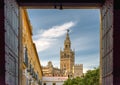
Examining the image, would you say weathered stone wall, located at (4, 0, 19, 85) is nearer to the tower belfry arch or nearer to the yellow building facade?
the tower belfry arch

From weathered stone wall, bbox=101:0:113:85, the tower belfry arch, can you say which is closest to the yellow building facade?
the tower belfry arch

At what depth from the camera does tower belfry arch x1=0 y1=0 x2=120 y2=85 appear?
18031 mm

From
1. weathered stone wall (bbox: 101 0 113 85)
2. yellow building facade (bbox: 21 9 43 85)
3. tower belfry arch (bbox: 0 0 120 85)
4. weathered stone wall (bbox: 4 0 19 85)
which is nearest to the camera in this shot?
tower belfry arch (bbox: 0 0 120 85)

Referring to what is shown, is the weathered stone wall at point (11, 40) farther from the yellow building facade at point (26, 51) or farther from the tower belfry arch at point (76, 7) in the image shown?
the yellow building facade at point (26, 51)

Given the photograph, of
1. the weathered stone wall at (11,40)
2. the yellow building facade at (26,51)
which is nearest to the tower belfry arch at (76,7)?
the weathered stone wall at (11,40)

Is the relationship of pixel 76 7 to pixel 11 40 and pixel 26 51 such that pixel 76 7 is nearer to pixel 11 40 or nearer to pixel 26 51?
pixel 11 40

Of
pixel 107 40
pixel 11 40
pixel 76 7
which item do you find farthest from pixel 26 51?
pixel 11 40

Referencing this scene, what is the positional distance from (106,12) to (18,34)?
465cm
